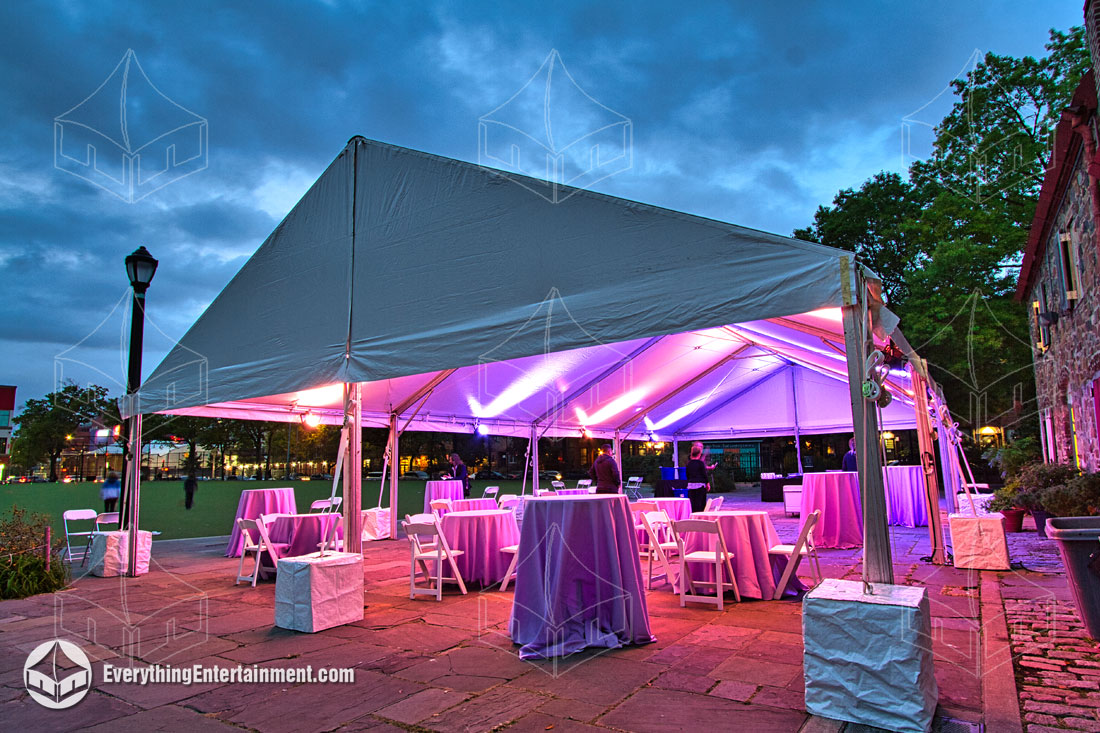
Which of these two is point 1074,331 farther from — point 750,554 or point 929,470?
point 750,554

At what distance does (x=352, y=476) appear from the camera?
555 centimetres

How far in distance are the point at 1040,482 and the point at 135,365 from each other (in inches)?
429

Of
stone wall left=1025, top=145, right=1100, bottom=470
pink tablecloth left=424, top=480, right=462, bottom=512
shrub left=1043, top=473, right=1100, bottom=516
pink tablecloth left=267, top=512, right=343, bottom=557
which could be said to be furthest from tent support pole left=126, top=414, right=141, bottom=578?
stone wall left=1025, top=145, right=1100, bottom=470

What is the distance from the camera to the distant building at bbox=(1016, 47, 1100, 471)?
20.0 ft

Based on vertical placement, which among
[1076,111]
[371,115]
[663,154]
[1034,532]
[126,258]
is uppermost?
[371,115]

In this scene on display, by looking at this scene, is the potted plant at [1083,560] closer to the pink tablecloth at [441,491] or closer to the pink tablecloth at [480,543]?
the pink tablecloth at [480,543]

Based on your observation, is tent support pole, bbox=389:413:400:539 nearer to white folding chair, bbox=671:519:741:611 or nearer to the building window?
white folding chair, bbox=671:519:741:611

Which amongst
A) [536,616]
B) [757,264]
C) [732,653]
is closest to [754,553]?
[732,653]

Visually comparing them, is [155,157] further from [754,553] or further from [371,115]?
[754,553]

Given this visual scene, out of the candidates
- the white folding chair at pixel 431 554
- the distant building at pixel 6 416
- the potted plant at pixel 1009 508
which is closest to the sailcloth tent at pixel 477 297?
the white folding chair at pixel 431 554

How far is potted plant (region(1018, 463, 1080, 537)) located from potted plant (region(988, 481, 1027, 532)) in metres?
0.41

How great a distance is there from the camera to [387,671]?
3521 millimetres

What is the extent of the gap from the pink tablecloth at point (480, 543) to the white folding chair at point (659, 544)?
4.55 feet

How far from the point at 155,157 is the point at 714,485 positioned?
20029 millimetres
